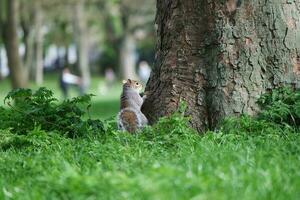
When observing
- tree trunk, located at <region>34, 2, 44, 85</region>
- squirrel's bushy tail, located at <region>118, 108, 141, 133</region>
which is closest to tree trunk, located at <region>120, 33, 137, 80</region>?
tree trunk, located at <region>34, 2, 44, 85</region>

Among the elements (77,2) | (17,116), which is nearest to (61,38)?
(77,2)

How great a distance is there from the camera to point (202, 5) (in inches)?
291

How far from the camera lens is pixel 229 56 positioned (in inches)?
284

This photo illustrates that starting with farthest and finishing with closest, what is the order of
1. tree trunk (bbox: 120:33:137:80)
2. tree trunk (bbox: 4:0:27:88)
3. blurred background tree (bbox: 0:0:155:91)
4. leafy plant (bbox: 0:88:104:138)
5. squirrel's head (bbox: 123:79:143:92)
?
tree trunk (bbox: 120:33:137:80) → blurred background tree (bbox: 0:0:155:91) → tree trunk (bbox: 4:0:27:88) → squirrel's head (bbox: 123:79:143:92) → leafy plant (bbox: 0:88:104:138)

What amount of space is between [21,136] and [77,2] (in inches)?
1440

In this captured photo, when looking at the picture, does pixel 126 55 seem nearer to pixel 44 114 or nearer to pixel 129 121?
pixel 44 114

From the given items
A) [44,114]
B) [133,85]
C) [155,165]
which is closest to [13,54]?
[133,85]

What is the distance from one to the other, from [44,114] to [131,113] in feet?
3.38

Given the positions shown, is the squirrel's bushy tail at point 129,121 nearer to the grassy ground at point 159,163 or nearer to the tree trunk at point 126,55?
the grassy ground at point 159,163

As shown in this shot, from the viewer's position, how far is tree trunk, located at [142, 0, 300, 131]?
7.20m

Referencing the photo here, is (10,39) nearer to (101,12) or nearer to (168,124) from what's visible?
(168,124)

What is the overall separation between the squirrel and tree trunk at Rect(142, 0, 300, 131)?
29 cm

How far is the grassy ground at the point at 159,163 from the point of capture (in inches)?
165

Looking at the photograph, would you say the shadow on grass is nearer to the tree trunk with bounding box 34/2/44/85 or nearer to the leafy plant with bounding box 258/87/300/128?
the leafy plant with bounding box 258/87/300/128
